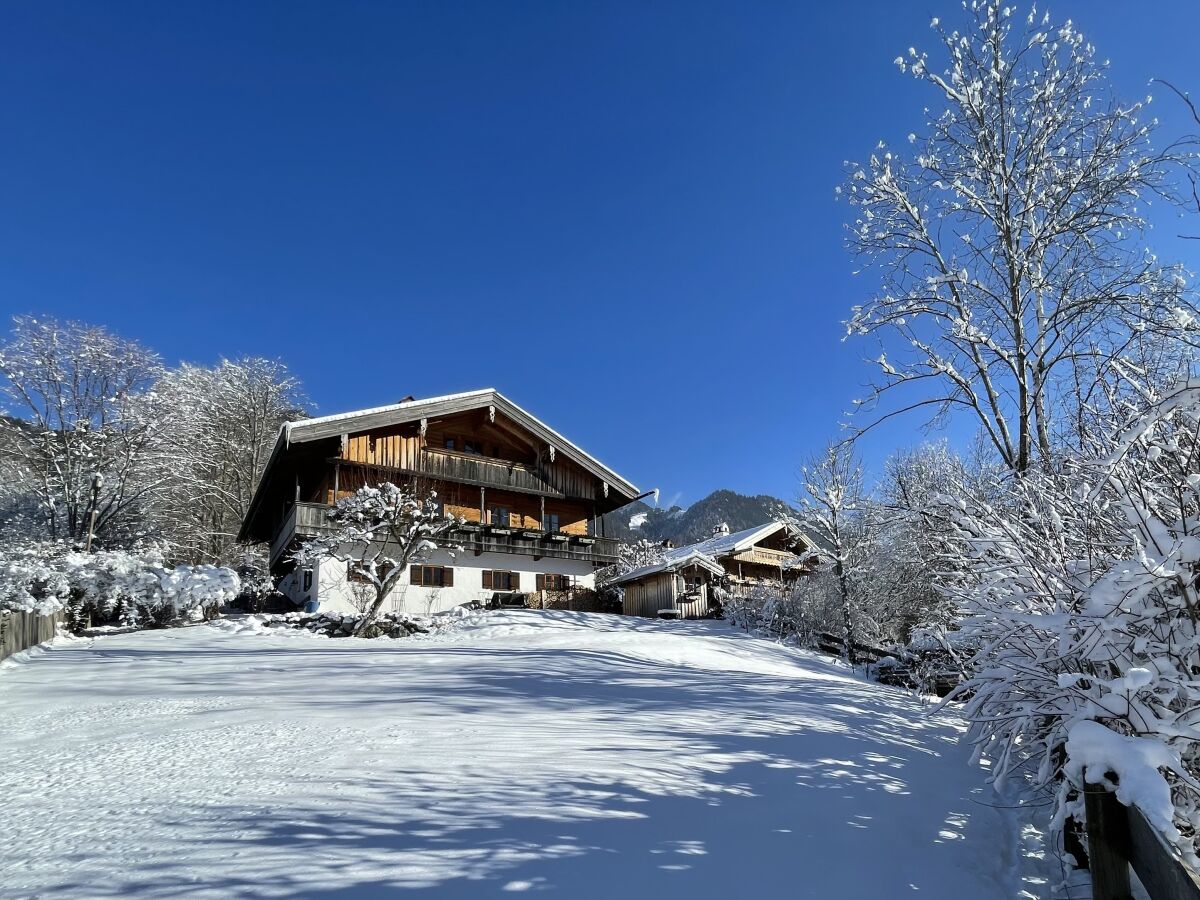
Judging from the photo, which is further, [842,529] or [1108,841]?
[842,529]

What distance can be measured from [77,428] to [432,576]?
16.1m

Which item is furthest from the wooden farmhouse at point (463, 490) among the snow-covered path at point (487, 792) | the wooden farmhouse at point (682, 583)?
the snow-covered path at point (487, 792)

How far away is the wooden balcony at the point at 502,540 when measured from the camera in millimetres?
22750

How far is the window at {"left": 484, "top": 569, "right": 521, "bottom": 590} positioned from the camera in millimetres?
26156

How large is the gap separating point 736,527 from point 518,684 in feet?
216

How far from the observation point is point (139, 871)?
3377 mm

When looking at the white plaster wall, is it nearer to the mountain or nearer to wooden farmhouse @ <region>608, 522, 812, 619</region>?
wooden farmhouse @ <region>608, 522, 812, 619</region>

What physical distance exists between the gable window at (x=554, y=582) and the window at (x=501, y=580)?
3.43 ft

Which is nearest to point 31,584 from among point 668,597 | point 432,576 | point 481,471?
point 432,576

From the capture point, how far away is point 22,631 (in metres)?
13.3

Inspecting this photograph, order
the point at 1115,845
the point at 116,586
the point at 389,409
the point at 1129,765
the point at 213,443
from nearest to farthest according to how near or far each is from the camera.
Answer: the point at 1129,765 < the point at 1115,845 < the point at 116,586 < the point at 389,409 < the point at 213,443

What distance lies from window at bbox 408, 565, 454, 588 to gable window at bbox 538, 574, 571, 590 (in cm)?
410

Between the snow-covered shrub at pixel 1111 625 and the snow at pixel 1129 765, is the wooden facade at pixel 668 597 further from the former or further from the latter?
the snow at pixel 1129 765

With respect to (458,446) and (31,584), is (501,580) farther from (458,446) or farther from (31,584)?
(31,584)
